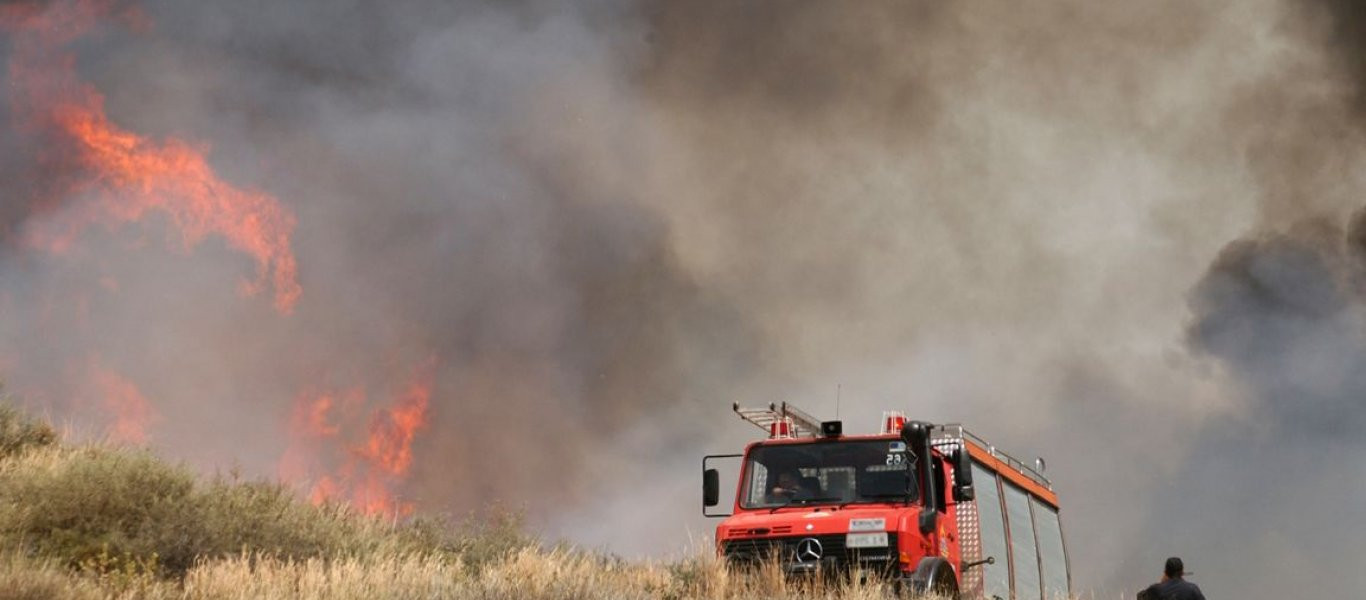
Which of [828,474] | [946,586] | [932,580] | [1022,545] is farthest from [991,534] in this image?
[932,580]

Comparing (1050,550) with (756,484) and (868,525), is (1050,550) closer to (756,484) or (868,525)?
(756,484)

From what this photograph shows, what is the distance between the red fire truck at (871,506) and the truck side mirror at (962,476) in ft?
0.05

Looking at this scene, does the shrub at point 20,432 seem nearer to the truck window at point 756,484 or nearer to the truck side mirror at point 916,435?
the truck window at point 756,484

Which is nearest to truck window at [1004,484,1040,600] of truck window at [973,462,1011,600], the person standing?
truck window at [973,462,1011,600]

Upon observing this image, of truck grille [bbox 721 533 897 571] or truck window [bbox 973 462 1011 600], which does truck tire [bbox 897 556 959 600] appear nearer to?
truck grille [bbox 721 533 897 571]

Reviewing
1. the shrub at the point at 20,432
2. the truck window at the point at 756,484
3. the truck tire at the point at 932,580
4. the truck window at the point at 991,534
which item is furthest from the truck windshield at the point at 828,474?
the shrub at the point at 20,432

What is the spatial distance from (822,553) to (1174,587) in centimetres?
359

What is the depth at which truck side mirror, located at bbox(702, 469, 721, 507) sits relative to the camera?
14.3 m

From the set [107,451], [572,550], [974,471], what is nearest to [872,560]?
[974,471]

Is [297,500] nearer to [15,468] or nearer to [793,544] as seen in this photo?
[15,468]

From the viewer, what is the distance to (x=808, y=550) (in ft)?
43.7

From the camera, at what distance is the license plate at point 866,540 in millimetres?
13117

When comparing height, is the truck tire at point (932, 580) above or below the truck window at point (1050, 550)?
below

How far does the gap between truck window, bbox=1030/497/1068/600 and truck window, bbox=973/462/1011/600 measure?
173cm
